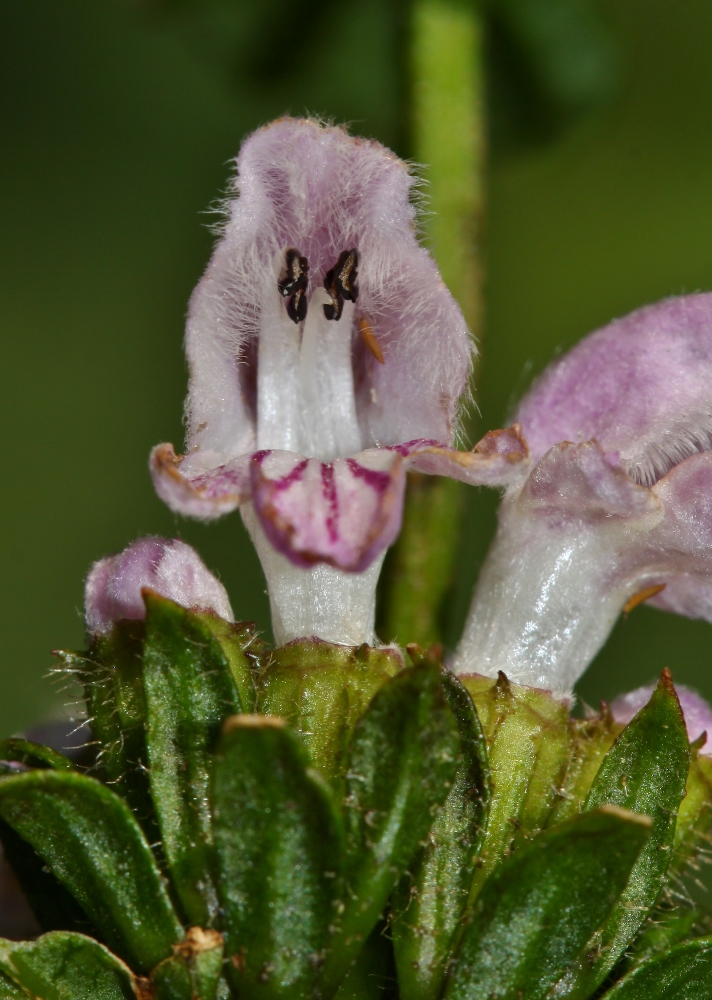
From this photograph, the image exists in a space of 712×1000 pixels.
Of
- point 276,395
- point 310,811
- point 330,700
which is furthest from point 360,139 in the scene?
point 310,811

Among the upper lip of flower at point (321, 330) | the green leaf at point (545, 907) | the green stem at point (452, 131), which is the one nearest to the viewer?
the green leaf at point (545, 907)

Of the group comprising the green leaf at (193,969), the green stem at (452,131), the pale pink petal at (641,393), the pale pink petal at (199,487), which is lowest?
the green leaf at (193,969)

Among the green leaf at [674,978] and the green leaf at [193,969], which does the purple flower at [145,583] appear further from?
the green leaf at [674,978]

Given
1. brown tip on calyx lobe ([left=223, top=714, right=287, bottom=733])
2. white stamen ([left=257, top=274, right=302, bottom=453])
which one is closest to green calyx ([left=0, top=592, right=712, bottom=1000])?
Result: brown tip on calyx lobe ([left=223, top=714, right=287, bottom=733])

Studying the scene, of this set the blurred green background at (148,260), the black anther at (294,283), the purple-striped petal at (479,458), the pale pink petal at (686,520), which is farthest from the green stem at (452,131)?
the blurred green background at (148,260)

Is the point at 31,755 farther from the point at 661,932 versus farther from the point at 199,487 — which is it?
the point at 661,932

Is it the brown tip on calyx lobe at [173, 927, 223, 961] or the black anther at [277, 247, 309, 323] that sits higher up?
the black anther at [277, 247, 309, 323]

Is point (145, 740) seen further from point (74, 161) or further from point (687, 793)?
point (74, 161)

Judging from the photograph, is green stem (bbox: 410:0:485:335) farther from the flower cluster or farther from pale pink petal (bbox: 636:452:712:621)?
pale pink petal (bbox: 636:452:712:621)
